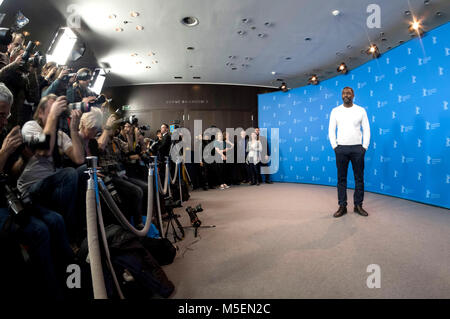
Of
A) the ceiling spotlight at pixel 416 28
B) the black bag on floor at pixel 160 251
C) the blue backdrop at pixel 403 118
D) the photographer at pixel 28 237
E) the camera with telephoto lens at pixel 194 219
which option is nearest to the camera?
the photographer at pixel 28 237

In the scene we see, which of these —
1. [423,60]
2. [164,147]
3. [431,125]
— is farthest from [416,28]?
[164,147]

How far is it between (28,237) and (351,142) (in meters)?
3.17

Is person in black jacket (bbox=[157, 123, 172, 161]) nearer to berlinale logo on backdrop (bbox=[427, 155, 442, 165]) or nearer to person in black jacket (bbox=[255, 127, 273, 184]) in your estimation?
person in black jacket (bbox=[255, 127, 273, 184])

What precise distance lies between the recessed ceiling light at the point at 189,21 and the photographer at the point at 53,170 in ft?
10.0

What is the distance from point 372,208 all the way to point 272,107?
463 centimetres

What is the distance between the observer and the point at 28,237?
1118 millimetres

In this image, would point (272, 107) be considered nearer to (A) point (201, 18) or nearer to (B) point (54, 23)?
(A) point (201, 18)

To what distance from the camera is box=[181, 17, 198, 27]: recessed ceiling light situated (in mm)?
3772

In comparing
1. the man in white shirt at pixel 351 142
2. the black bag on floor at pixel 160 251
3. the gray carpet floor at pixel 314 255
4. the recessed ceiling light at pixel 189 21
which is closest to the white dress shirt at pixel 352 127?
the man in white shirt at pixel 351 142

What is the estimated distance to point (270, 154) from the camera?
7.14 m

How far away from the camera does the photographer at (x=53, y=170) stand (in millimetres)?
1370

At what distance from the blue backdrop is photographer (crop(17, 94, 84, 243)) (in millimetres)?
4582

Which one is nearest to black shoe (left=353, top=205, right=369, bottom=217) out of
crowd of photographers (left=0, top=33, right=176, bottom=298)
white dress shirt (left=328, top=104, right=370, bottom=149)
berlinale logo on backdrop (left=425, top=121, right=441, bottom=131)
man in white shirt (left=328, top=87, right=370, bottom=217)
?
man in white shirt (left=328, top=87, right=370, bottom=217)

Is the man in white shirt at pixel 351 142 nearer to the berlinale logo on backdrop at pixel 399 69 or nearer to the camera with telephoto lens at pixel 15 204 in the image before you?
the berlinale logo on backdrop at pixel 399 69
